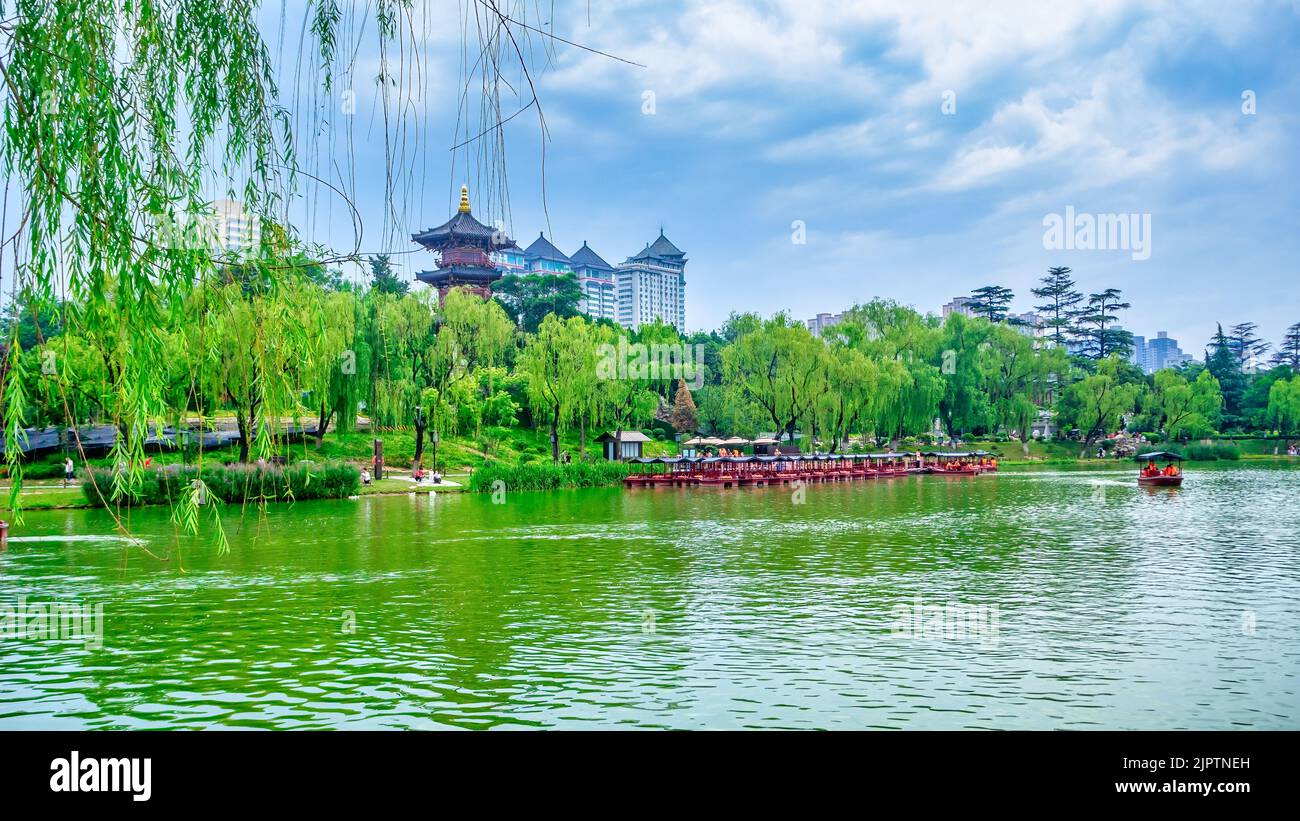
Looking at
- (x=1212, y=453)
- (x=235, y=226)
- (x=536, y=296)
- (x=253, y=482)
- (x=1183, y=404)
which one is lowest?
(x=1212, y=453)

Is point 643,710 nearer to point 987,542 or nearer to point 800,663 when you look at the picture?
point 800,663

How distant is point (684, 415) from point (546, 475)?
2217 centimetres

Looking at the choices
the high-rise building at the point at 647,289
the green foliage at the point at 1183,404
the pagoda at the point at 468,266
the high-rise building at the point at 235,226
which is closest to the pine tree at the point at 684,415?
the pagoda at the point at 468,266

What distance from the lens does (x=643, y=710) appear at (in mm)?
7652

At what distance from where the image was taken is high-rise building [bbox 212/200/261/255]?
4766 millimetres

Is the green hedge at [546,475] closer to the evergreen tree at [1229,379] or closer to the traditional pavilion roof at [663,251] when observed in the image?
the evergreen tree at [1229,379]

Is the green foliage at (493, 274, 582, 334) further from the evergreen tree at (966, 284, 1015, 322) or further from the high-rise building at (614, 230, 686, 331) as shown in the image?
the high-rise building at (614, 230, 686, 331)

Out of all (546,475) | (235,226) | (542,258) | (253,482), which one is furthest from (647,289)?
(235,226)

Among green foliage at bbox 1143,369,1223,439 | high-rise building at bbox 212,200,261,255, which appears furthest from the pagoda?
high-rise building at bbox 212,200,261,255

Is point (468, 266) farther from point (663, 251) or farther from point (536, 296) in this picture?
point (663, 251)

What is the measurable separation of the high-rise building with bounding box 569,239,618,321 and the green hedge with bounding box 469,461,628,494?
92.9 m

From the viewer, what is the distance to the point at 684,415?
57562 millimetres

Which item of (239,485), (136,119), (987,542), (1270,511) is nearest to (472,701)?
(136,119)
